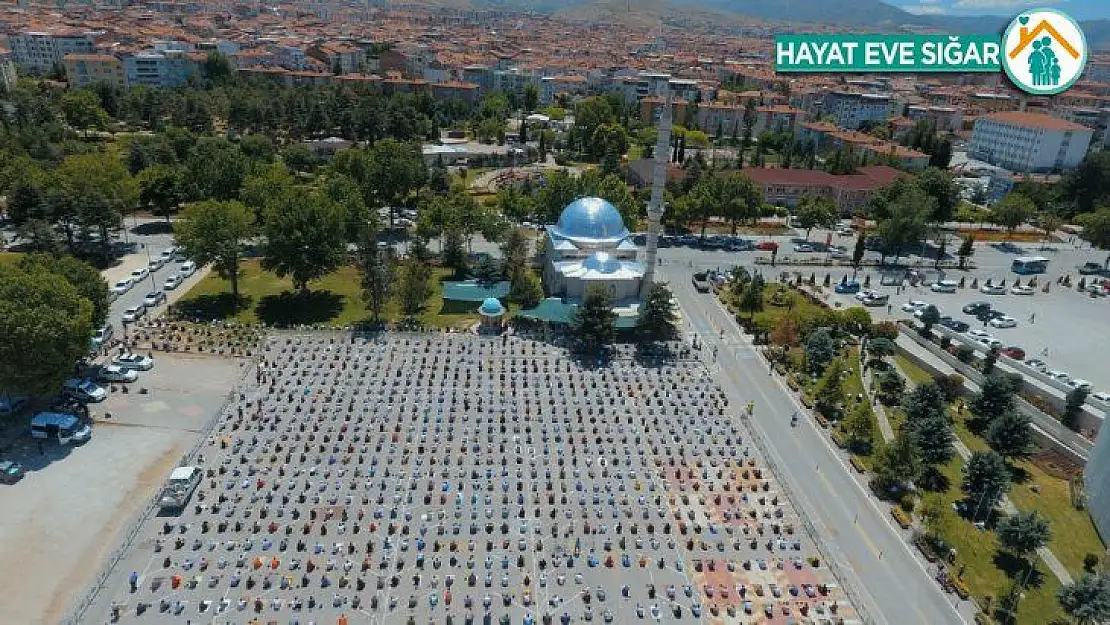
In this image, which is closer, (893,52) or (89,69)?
(893,52)

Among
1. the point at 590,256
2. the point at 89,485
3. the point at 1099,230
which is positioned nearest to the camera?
the point at 89,485

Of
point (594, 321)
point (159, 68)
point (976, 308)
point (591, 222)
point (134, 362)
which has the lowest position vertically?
point (134, 362)

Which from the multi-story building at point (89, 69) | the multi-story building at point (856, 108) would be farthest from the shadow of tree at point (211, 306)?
the multi-story building at point (856, 108)

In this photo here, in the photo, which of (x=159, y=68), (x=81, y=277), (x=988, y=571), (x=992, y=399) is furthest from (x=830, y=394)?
(x=159, y=68)

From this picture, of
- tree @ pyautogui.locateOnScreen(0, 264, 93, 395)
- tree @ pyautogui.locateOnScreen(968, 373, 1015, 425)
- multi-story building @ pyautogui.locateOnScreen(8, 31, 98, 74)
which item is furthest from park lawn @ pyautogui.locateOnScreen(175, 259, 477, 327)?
multi-story building @ pyautogui.locateOnScreen(8, 31, 98, 74)

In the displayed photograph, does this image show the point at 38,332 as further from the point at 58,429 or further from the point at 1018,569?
the point at 1018,569

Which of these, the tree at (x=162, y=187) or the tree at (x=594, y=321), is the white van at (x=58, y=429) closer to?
the tree at (x=594, y=321)

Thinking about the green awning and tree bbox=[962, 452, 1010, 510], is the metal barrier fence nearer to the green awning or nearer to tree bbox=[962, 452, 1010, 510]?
the green awning

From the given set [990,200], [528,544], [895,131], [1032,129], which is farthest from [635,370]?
[895,131]
